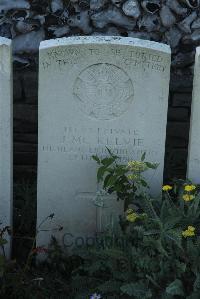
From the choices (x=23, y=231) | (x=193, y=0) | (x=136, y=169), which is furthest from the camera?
(x=193, y=0)

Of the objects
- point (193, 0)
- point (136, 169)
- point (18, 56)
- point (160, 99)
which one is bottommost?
point (136, 169)

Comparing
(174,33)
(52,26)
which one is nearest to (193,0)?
(174,33)

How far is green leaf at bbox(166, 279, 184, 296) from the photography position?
3.09 metres

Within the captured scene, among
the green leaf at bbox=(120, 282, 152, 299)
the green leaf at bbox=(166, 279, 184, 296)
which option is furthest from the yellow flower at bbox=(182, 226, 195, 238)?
the green leaf at bbox=(120, 282, 152, 299)

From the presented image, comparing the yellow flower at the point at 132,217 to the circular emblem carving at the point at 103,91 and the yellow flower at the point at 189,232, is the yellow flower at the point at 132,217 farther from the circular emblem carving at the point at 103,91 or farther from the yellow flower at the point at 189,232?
the circular emblem carving at the point at 103,91

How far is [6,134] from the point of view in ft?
12.3

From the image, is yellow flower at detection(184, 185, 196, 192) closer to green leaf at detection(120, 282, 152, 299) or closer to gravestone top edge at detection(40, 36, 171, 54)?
green leaf at detection(120, 282, 152, 299)

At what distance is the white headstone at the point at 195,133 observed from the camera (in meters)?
3.69

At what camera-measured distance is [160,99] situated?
3721 millimetres

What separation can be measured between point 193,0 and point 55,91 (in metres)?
1.92

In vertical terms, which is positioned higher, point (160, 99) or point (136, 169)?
point (160, 99)

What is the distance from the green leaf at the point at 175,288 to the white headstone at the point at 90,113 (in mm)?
891

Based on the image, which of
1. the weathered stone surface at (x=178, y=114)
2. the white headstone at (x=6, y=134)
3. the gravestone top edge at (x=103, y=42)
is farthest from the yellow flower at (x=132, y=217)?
the weathered stone surface at (x=178, y=114)

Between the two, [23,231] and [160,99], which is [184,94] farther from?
[23,231]
